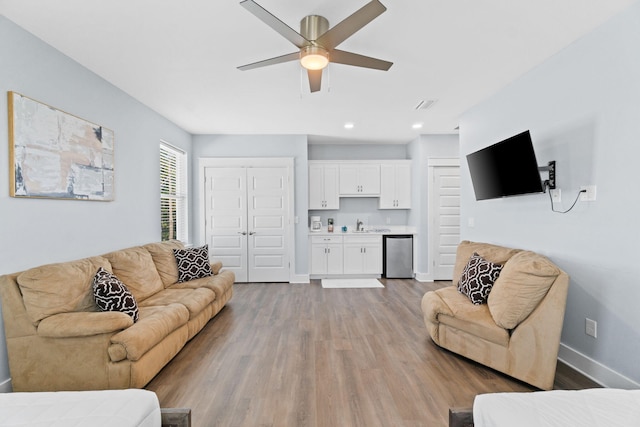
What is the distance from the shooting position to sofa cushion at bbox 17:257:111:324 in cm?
206

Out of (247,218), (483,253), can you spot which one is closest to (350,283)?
(247,218)

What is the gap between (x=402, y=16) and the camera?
6.82 ft

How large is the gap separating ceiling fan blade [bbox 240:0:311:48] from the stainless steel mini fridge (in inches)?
170

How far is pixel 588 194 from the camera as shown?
7.70ft

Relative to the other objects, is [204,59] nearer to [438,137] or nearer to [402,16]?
[402,16]

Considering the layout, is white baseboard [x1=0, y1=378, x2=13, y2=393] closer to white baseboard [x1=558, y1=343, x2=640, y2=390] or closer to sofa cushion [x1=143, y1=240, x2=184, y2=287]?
sofa cushion [x1=143, y1=240, x2=184, y2=287]

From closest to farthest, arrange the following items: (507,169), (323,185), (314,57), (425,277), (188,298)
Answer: (314,57) → (507,169) → (188,298) → (425,277) → (323,185)

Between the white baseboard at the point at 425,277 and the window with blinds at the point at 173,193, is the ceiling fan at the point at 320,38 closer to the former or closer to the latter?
the window with blinds at the point at 173,193

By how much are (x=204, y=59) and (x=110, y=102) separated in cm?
130

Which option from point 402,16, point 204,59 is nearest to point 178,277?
point 204,59

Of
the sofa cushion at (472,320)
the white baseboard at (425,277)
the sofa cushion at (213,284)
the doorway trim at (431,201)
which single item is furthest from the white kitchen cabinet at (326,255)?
the sofa cushion at (472,320)

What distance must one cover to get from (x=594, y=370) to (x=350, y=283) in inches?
135

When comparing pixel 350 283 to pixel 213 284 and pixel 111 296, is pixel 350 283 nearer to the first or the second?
pixel 213 284

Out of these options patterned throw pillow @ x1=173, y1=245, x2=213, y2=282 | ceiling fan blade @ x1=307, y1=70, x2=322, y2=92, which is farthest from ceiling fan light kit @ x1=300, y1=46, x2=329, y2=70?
patterned throw pillow @ x1=173, y1=245, x2=213, y2=282
